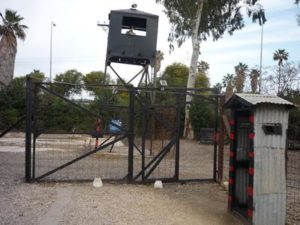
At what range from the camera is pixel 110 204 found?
852 centimetres

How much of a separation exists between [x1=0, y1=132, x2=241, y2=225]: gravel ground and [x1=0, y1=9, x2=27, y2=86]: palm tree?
29.9m

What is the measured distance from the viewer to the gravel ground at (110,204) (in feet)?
24.4

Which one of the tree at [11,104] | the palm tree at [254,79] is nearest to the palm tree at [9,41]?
the tree at [11,104]

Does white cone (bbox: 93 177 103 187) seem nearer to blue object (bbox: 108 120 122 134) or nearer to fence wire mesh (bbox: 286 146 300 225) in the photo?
blue object (bbox: 108 120 122 134)

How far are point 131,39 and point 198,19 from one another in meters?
14.3

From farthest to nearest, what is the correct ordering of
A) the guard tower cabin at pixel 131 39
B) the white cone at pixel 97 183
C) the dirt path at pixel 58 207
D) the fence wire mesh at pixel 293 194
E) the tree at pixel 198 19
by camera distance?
the tree at pixel 198 19 → the guard tower cabin at pixel 131 39 → the white cone at pixel 97 183 → the fence wire mesh at pixel 293 194 → the dirt path at pixel 58 207

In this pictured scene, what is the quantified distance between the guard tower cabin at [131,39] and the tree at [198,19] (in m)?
12.7

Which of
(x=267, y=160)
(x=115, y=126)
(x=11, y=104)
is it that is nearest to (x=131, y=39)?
(x=115, y=126)

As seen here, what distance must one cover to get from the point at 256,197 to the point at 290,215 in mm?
1344

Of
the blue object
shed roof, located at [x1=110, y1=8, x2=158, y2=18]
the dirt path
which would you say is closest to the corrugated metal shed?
the dirt path

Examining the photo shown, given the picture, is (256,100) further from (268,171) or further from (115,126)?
(115,126)

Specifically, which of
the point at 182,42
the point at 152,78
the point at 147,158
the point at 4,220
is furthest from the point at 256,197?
the point at 182,42

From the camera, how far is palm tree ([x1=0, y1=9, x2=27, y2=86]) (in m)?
39.5

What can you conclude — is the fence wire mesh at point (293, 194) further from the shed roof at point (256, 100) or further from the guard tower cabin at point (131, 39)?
the guard tower cabin at point (131, 39)
